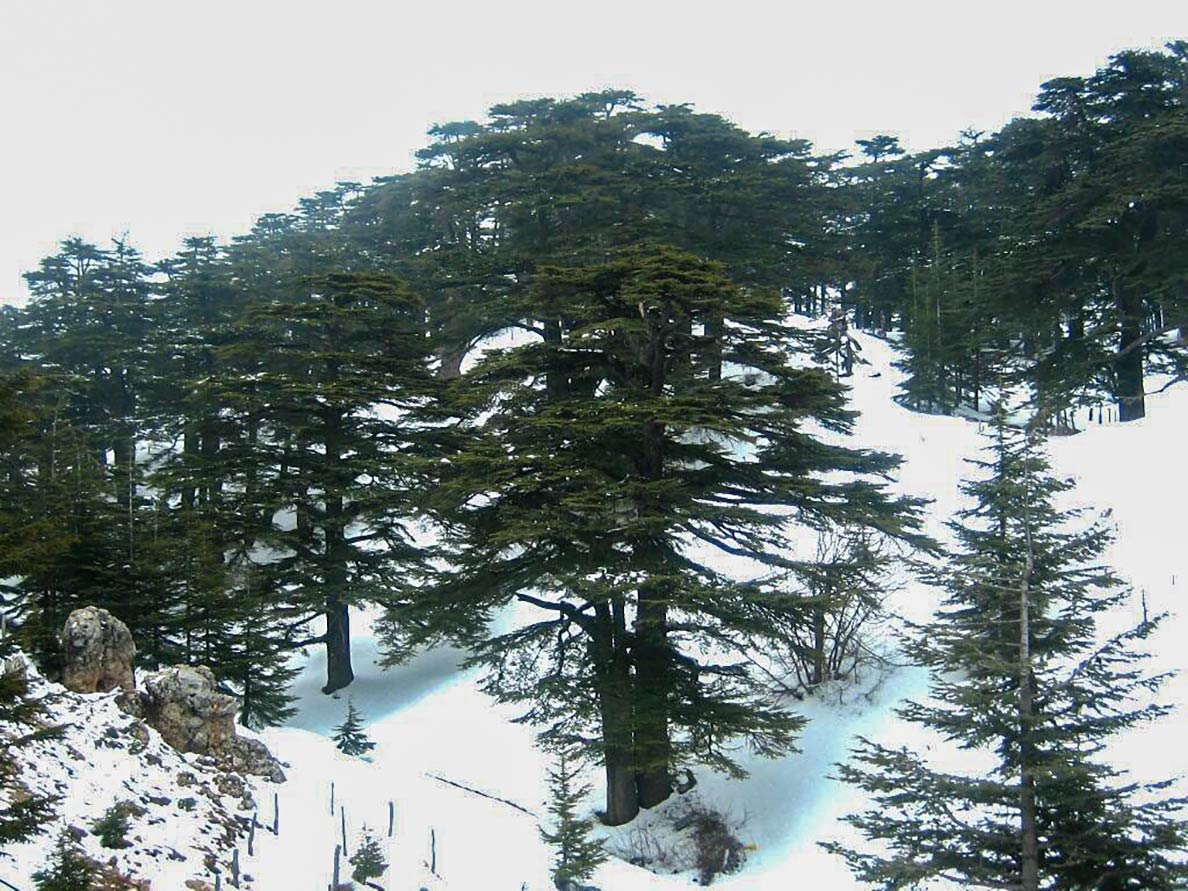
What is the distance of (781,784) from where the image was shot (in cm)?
1554

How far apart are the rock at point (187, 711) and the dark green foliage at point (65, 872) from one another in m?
3.75

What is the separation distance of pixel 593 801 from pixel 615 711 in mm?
3873

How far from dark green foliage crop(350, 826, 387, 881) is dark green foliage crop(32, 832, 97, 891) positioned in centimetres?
314

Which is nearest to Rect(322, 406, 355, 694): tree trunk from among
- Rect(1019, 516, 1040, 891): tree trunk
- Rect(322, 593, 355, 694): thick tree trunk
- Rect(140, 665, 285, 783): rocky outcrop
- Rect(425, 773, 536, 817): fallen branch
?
Rect(322, 593, 355, 694): thick tree trunk

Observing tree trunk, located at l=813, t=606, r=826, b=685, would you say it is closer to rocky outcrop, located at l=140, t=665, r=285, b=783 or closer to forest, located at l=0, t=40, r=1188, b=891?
forest, located at l=0, t=40, r=1188, b=891

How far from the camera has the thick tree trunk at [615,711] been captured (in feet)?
46.3

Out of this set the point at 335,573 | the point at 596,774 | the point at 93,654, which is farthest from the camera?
the point at 335,573

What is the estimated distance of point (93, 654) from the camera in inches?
468

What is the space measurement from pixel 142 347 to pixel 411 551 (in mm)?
17853

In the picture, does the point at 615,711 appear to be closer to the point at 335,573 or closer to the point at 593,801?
the point at 593,801

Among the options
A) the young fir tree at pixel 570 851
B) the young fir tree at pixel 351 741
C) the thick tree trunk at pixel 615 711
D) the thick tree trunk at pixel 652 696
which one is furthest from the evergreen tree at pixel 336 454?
the young fir tree at pixel 570 851

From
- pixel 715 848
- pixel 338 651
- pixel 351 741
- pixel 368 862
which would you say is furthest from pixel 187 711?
pixel 338 651

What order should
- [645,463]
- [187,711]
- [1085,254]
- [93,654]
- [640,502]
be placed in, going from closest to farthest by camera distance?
[93,654]
[187,711]
[640,502]
[645,463]
[1085,254]

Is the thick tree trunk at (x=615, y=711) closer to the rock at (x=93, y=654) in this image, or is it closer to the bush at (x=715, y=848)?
the bush at (x=715, y=848)
